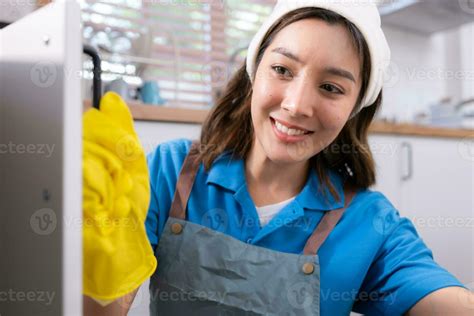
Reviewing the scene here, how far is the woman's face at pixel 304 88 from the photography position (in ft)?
2.93

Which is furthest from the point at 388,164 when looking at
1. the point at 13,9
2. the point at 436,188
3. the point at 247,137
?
the point at 13,9

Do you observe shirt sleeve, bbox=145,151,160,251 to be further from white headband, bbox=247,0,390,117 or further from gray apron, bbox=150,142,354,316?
white headband, bbox=247,0,390,117

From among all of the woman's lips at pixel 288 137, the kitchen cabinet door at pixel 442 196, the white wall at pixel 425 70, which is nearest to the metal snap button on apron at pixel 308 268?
the woman's lips at pixel 288 137

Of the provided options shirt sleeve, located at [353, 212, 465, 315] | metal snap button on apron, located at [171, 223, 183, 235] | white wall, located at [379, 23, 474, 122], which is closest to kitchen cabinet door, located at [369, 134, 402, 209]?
white wall, located at [379, 23, 474, 122]

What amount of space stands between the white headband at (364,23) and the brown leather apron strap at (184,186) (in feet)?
0.87

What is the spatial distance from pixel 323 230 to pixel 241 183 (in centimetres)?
20

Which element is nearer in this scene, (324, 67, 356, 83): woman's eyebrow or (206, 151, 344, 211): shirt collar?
(324, 67, 356, 83): woman's eyebrow

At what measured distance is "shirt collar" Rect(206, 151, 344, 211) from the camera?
1.05 metres

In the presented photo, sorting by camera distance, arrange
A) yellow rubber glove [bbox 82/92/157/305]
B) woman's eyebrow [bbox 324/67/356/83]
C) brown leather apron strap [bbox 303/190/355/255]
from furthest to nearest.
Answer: brown leather apron strap [bbox 303/190/355/255] → woman's eyebrow [bbox 324/67/356/83] → yellow rubber glove [bbox 82/92/157/305]

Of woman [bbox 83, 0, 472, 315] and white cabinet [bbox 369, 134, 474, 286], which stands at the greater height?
woman [bbox 83, 0, 472, 315]

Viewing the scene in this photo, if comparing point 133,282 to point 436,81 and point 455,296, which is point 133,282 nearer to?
point 455,296

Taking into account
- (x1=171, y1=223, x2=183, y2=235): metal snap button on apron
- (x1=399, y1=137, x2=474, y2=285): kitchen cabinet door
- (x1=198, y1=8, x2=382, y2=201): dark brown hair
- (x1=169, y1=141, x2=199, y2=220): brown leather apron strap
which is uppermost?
(x1=198, y1=8, x2=382, y2=201): dark brown hair

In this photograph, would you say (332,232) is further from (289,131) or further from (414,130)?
(414,130)

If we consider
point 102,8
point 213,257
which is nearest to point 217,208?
point 213,257
